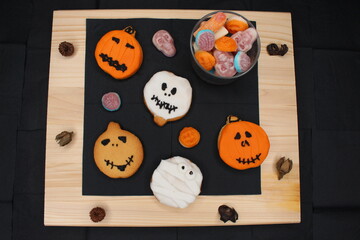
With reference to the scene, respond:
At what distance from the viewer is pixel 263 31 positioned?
1.07 m

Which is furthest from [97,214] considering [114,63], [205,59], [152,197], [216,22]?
[216,22]

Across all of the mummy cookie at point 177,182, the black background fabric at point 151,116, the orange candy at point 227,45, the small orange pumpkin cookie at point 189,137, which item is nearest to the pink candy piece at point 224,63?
the orange candy at point 227,45

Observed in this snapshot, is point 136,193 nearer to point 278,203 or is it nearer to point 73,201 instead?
point 73,201

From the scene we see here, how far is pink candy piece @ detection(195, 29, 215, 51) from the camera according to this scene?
0.89m

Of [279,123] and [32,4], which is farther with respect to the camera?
[32,4]

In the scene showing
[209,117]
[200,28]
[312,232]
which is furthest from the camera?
[312,232]

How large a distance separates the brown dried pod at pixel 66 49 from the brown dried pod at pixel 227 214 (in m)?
0.80

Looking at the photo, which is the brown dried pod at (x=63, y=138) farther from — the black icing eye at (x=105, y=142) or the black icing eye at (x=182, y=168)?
the black icing eye at (x=182, y=168)

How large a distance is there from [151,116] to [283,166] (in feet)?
1.70

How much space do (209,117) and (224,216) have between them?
14.2 inches

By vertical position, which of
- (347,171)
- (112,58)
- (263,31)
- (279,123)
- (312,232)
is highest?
(263,31)

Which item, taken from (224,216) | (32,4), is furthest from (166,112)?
(32,4)

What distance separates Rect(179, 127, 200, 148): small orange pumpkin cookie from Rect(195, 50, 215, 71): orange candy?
0.76 feet

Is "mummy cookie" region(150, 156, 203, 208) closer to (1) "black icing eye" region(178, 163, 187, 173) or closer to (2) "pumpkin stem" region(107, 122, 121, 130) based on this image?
(1) "black icing eye" region(178, 163, 187, 173)
